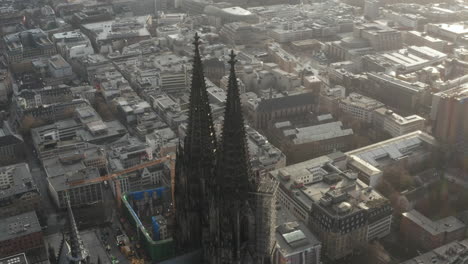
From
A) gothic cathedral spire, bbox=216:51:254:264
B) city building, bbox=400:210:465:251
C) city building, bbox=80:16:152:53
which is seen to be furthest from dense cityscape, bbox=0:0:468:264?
city building, bbox=80:16:152:53

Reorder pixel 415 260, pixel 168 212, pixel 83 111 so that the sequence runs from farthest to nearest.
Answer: pixel 83 111, pixel 168 212, pixel 415 260

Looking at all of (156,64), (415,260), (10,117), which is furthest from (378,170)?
(10,117)

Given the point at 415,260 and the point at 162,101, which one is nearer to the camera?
the point at 415,260

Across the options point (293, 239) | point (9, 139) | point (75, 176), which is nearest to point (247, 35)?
point (9, 139)

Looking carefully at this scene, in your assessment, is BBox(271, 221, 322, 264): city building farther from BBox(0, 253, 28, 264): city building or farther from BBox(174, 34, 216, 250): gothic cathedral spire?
BBox(0, 253, 28, 264): city building

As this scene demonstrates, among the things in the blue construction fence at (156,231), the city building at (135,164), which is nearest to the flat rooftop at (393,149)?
the city building at (135,164)

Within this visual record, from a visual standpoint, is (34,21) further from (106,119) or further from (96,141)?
(96,141)

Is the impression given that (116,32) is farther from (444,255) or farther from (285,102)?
(444,255)
